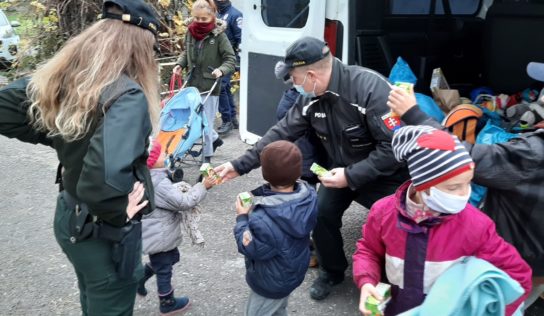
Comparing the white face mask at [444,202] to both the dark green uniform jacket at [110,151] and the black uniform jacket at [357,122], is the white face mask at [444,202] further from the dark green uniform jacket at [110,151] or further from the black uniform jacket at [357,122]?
the dark green uniform jacket at [110,151]

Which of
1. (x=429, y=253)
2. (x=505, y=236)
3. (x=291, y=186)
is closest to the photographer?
(x=429, y=253)

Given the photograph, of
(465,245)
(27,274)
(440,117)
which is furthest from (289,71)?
(27,274)

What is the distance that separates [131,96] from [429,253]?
49.0 inches

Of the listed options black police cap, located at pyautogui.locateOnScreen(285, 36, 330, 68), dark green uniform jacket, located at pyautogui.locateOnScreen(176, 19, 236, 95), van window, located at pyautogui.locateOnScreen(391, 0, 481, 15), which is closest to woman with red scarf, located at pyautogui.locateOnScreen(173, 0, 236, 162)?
dark green uniform jacket, located at pyautogui.locateOnScreen(176, 19, 236, 95)

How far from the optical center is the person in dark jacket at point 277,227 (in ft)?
7.27

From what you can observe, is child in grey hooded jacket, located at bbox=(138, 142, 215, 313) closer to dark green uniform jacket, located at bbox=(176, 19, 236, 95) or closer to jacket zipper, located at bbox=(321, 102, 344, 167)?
jacket zipper, located at bbox=(321, 102, 344, 167)

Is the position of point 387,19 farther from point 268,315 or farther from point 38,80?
point 38,80

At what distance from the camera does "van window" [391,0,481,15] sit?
4.29 metres

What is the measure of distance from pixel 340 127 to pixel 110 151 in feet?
4.77

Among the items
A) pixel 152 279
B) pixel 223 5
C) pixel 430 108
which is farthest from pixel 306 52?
pixel 223 5

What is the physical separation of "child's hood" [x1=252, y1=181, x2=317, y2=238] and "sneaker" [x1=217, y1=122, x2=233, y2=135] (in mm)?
4469

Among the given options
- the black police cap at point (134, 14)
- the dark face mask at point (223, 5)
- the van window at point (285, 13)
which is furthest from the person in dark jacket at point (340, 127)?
the dark face mask at point (223, 5)

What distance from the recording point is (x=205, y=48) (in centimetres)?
542

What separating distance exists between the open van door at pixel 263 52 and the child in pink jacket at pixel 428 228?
204 centimetres
